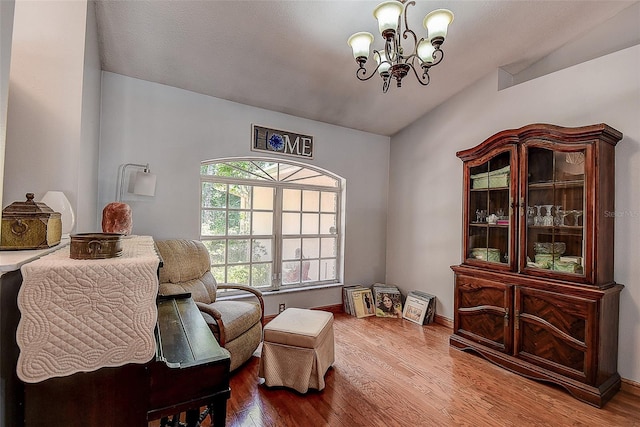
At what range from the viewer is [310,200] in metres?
4.10

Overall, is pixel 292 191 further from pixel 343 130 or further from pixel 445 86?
pixel 445 86

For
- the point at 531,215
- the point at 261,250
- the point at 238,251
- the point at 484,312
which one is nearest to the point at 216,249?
the point at 238,251

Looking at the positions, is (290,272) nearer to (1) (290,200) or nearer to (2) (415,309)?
(1) (290,200)

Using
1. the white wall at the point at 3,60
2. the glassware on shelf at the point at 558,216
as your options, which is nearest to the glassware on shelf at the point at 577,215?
the glassware on shelf at the point at 558,216

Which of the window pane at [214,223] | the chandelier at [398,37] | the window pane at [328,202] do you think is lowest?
the window pane at [214,223]

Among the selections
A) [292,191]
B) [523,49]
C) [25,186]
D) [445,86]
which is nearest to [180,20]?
[25,186]

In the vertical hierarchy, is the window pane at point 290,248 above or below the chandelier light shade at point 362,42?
below

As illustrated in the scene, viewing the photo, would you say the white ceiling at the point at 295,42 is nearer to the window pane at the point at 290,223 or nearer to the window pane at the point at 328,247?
the window pane at the point at 290,223

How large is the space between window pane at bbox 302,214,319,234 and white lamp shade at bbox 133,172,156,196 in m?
1.84

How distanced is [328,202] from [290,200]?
599 millimetres

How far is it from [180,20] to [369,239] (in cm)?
331

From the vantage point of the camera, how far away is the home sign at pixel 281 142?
3554mm

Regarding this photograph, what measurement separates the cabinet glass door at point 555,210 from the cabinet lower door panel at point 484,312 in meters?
0.39

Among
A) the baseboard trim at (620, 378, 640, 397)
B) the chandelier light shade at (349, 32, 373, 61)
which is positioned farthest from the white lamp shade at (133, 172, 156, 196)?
the baseboard trim at (620, 378, 640, 397)
